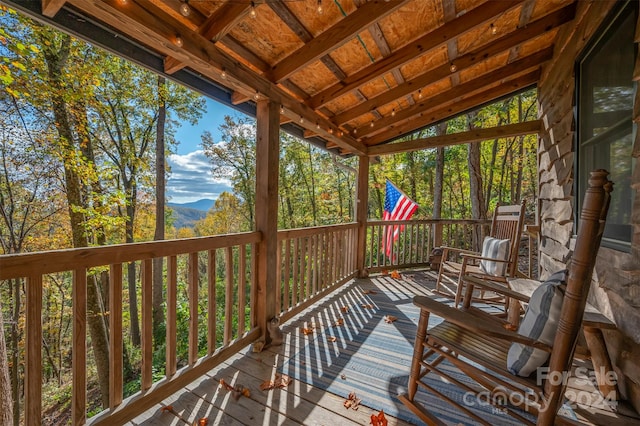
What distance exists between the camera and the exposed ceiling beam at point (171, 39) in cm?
130

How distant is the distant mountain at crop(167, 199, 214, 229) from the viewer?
1281 centimetres

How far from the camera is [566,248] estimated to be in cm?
218

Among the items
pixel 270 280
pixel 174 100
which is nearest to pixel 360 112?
pixel 270 280

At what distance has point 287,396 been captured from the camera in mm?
1647

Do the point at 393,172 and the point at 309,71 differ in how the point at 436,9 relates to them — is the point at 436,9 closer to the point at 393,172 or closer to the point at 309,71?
the point at 309,71

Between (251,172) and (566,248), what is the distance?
33.8 ft

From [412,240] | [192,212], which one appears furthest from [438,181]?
[192,212]

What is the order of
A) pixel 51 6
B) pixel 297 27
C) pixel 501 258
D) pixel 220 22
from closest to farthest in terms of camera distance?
pixel 51 6 → pixel 220 22 → pixel 297 27 → pixel 501 258

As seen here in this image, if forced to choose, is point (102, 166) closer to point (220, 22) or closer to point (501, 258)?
point (220, 22)

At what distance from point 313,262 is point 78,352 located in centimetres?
218

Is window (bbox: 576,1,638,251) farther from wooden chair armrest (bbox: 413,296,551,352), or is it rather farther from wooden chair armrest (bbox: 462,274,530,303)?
wooden chair armrest (bbox: 413,296,551,352)

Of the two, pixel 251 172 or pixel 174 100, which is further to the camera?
pixel 251 172

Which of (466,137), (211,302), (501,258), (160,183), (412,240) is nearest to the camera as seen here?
(211,302)

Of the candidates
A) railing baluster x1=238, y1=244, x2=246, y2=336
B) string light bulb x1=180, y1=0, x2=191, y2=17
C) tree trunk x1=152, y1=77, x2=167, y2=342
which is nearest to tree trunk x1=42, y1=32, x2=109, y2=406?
tree trunk x1=152, y1=77, x2=167, y2=342
